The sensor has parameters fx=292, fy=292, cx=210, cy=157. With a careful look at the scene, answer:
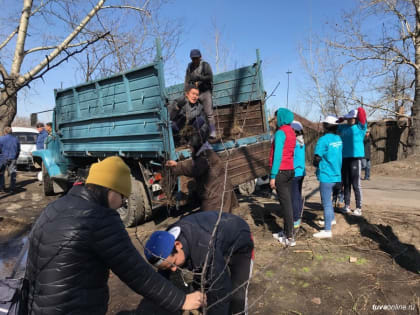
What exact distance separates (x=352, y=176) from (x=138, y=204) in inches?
142

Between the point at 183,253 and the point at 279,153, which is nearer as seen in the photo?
the point at 183,253

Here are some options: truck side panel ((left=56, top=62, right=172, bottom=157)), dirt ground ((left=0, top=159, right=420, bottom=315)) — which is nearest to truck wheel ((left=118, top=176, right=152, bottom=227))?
dirt ground ((left=0, top=159, right=420, bottom=315))

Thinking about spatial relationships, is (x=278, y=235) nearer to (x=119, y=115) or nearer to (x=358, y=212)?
(x=358, y=212)

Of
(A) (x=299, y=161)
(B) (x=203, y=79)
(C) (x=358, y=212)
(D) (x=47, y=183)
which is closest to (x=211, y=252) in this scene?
(A) (x=299, y=161)

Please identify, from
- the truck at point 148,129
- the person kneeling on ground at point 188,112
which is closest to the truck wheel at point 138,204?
the truck at point 148,129

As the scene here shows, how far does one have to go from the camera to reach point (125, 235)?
5.00ft

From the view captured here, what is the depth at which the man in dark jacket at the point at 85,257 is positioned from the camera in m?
1.44

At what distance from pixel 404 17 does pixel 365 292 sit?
12.2m

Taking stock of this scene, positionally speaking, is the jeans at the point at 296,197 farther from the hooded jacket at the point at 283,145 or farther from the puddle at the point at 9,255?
the puddle at the point at 9,255

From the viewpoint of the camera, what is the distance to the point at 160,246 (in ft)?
5.52

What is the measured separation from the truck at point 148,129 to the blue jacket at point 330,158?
1.21 m

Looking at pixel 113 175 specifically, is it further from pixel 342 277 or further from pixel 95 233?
pixel 342 277

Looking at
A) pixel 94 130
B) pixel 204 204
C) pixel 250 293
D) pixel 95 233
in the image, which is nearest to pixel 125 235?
pixel 95 233

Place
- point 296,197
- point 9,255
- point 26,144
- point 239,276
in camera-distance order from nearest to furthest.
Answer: point 239,276, point 296,197, point 9,255, point 26,144
